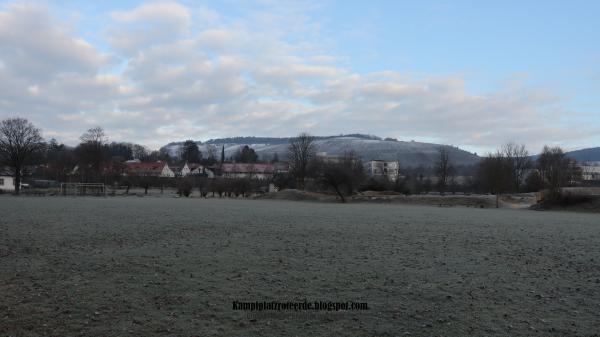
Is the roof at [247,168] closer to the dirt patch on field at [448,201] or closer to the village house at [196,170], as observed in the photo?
the village house at [196,170]

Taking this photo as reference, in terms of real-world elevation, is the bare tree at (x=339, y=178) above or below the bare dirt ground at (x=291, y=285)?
above

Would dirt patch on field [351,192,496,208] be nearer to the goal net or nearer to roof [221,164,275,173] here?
the goal net

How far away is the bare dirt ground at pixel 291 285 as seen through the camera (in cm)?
711

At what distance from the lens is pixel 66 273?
1073cm

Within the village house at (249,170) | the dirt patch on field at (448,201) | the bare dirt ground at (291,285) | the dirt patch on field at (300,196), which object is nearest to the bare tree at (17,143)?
the dirt patch on field at (300,196)

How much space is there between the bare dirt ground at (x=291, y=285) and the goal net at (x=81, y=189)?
71461 millimetres

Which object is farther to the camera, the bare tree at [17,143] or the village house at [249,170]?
the village house at [249,170]

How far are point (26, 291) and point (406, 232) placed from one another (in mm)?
16532

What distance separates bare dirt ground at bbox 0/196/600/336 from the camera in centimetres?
711

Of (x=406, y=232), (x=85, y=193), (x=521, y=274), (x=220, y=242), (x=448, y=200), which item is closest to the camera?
(x=521, y=274)

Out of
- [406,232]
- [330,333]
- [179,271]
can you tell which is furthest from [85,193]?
[330,333]

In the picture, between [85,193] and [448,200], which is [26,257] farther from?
[85,193]

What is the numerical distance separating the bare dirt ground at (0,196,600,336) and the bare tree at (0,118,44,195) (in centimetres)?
7799

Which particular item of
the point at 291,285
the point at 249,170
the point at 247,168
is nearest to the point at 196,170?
the point at 247,168
